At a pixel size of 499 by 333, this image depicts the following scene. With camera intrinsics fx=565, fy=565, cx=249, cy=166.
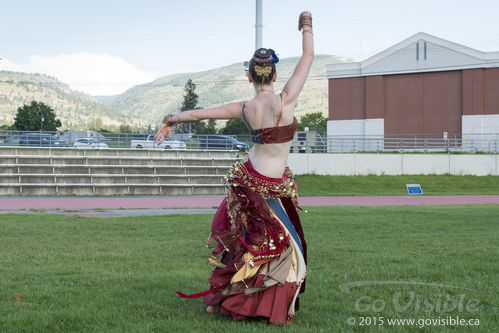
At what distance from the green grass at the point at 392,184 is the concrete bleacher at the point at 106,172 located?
511 centimetres

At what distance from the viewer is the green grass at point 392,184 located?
102 ft

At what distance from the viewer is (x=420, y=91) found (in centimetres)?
5369

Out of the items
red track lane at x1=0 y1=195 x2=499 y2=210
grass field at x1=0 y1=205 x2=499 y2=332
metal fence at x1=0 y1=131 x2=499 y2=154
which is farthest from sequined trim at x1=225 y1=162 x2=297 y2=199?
metal fence at x1=0 y1=131 x2=499 y2=154

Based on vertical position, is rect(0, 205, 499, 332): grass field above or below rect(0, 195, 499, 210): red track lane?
above

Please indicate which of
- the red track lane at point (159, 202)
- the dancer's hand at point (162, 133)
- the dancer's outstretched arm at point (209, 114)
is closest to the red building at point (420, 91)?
the red track lane at point (159, 202)

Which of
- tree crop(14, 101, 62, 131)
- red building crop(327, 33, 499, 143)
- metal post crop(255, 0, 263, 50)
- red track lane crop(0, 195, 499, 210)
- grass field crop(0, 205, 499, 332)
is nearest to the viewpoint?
grass field crop(0, 205, 499, 332)

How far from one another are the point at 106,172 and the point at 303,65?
2563 centimetres

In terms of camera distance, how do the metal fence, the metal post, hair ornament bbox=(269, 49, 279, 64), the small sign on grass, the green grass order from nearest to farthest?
hair ornament bbox=(269, 49, 279, 64), the metal post, the small sign on grass, the green grass, the metal fence

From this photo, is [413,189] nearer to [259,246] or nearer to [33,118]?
[259,246]

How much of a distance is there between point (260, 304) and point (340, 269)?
2897 millimetres

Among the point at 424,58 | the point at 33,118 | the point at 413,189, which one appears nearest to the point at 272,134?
the point at 413,189

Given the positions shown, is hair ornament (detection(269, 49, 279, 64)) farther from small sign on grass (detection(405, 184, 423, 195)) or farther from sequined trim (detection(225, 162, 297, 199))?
small sign on grass (detection(405, 184, 423, 195))

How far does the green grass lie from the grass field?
17993 millimetres

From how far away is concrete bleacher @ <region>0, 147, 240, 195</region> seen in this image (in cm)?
2759
